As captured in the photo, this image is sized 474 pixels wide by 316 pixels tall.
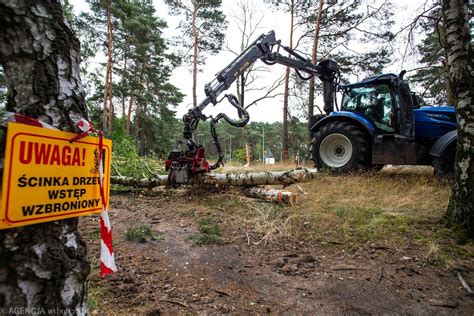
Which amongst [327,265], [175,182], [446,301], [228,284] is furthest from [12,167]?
[175,182]

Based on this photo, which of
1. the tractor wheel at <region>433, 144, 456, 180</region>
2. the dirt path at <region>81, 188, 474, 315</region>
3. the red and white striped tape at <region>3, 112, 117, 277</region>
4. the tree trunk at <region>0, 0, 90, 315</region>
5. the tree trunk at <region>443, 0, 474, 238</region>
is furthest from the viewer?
the tractor wheel at <region>433, 144, 456, 180</region>

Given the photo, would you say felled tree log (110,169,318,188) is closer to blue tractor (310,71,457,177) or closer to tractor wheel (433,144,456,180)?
blue tractor (310,71,457,177)

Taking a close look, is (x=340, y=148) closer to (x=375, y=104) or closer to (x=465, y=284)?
(x=375, y=104)

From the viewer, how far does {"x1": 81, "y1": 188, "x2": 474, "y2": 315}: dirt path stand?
203 centimetres

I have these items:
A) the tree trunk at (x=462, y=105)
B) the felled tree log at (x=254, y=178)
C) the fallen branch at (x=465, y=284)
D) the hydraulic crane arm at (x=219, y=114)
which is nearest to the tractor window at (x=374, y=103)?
the hydraulic crane arm at (x=219, y=114)

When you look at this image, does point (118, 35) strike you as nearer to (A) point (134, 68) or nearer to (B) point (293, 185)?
(A) point (134, 68)

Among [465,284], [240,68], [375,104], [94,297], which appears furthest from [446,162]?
[94,297]

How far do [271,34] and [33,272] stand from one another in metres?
6.77

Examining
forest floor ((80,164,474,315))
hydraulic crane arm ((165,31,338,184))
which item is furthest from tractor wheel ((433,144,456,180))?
hydraulic crane arm ((165,31,338,184))

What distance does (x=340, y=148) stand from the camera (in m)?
6.86

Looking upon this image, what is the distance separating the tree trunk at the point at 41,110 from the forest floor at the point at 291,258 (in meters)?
1.01

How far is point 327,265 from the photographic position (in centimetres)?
270

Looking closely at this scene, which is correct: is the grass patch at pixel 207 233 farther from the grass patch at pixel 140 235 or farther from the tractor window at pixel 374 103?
the tractor window at pixel 374 103

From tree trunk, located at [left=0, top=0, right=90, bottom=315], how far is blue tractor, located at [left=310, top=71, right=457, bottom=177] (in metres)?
5.81
